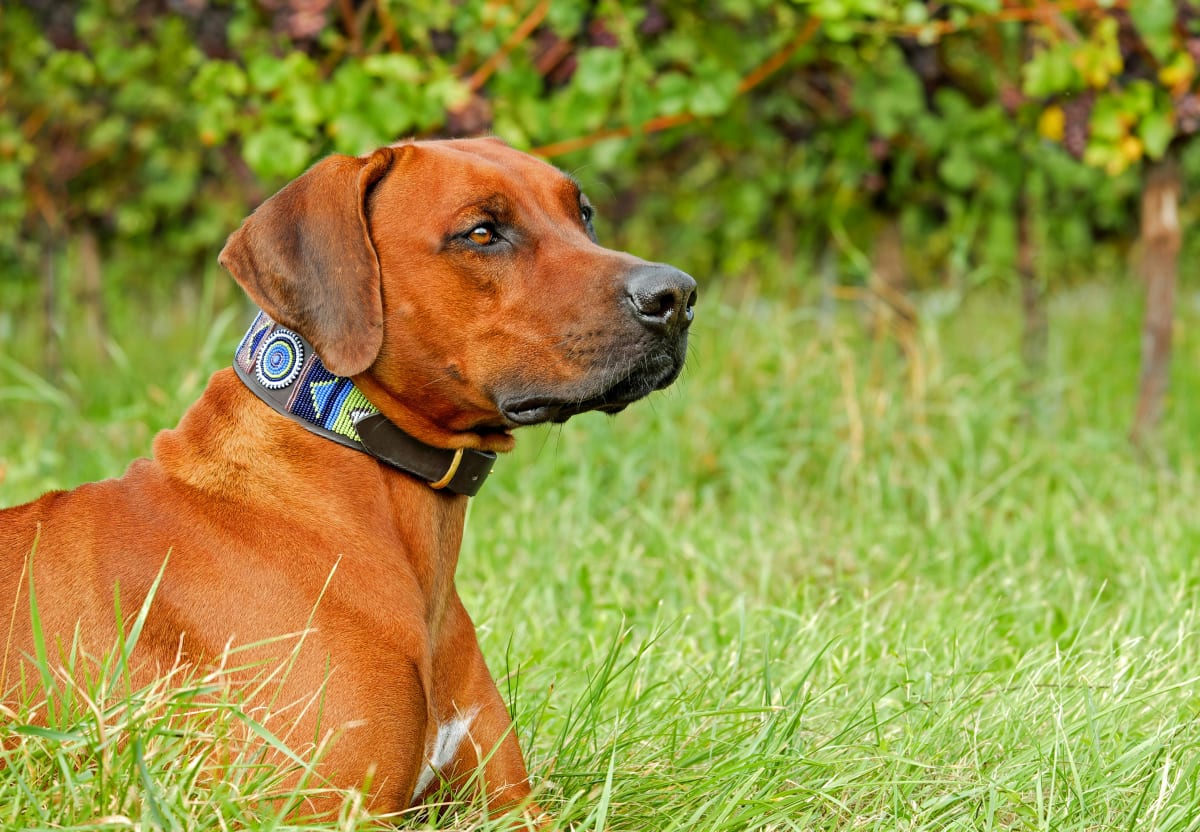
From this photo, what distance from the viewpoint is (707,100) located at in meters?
5.76

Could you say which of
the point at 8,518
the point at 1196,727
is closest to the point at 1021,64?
the point at 1196,727

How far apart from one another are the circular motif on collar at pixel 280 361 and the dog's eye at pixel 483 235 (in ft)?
1.35

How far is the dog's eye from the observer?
9.30 feet

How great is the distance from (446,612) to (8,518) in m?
0.90

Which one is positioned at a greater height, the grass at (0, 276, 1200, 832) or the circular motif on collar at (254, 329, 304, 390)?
the circular motif on collar at (254, 329, 304, 390)

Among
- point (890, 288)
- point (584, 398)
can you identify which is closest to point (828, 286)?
point (890, 288)

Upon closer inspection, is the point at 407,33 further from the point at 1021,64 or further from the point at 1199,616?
the point at 1199,616

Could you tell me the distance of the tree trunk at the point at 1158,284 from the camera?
20.7 ft

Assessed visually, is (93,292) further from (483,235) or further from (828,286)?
(483,235)

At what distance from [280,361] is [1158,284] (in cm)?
483

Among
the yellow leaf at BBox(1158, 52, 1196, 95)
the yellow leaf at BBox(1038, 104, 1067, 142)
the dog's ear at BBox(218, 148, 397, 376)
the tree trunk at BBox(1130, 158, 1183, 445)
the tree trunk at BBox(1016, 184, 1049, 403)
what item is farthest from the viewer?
the tree trunk at BBox(1016, 184, 1049, 403)

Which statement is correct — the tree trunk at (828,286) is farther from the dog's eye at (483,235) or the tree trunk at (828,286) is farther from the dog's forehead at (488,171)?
the dog's eye at (483,235)

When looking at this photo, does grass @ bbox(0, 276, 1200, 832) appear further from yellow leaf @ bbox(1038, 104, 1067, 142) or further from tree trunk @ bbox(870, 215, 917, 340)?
yellow leaf @ bbox(1038, 104, 1067, 142)

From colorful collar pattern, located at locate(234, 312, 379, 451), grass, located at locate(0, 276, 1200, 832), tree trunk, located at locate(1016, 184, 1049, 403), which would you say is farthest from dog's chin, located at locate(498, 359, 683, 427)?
tree trunk, located at locate(1016, 184, 1049, 403)
